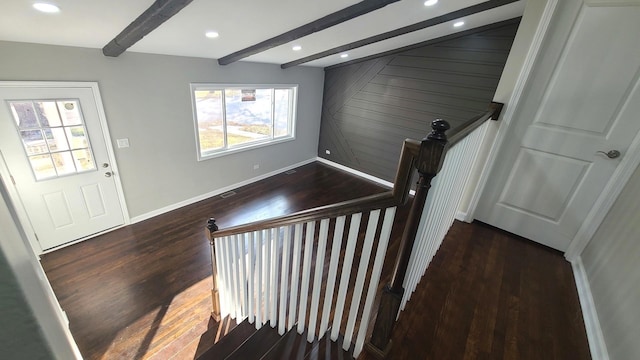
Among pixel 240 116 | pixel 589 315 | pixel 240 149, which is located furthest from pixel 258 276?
pixel 240 116

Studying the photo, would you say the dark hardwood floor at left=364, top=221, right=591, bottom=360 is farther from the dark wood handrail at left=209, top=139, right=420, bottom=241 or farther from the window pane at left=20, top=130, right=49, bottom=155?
the window pane at left=20, top=130, right=49, bottom=155

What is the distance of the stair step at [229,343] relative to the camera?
5.37 ft

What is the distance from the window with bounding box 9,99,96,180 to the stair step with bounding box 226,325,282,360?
2894mm

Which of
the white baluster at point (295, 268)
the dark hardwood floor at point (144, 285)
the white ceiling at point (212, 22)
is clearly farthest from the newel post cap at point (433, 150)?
the dark hardwood floor at point (144, 285)

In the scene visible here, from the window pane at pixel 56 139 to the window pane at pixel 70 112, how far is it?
11cm

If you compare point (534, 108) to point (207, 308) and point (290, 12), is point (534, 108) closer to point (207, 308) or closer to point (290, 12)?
point (290, 12)

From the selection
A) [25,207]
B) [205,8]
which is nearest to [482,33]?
[205,8]

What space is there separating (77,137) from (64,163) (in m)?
0.32

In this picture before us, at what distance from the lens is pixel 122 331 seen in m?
2.21

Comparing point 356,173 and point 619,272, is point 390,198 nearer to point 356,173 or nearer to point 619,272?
point 619,272

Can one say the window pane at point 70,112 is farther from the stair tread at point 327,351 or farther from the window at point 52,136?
the stair tread at point 327,351

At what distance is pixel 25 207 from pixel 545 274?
473 cm

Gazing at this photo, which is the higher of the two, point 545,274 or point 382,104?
point 382,104

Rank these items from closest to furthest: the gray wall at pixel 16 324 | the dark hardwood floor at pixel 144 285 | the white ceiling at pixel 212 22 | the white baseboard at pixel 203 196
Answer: the gray wall at pixel 16 324, the white ceiling at pixel 212 22, the dark hardwood floor at pixel 144 285, the white baseboard at pixel 203 196
